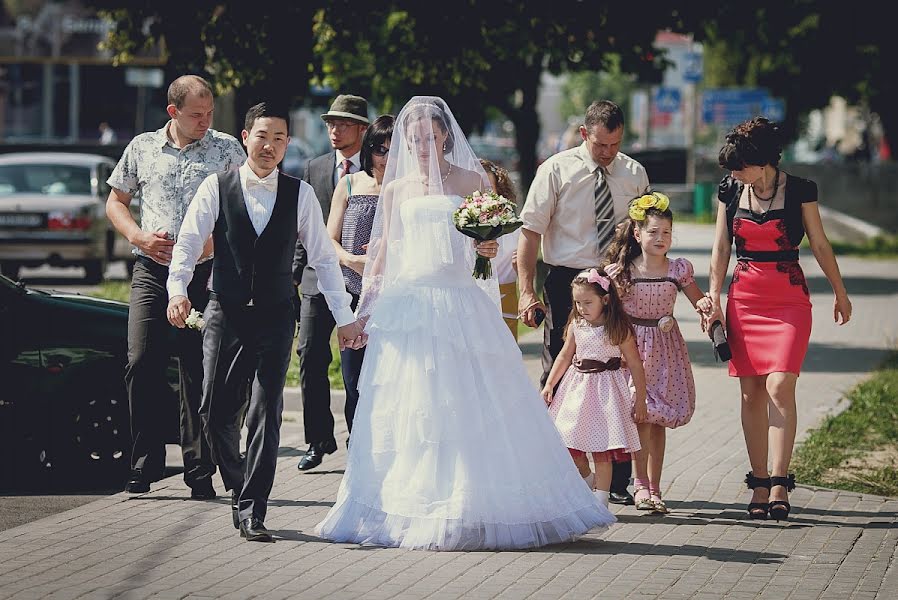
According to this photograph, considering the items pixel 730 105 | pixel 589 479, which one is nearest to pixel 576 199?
pixel 589 479

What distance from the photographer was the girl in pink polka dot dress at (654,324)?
8242 mm

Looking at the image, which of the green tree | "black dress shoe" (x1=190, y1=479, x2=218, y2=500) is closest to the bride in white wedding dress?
"black dress shoe" (x1=190, y1=479, x2=218, y2=500)

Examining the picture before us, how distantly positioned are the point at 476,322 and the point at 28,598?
7.79 feet

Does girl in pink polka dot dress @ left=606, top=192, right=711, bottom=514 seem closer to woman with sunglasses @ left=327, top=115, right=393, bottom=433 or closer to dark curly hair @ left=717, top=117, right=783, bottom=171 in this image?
dark curly hair @ left=717, top=117, right=783, bottom=171

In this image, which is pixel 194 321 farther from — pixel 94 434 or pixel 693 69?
pixel 693 69

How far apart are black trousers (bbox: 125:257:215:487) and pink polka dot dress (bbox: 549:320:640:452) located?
1832mm

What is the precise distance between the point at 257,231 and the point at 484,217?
102 cm

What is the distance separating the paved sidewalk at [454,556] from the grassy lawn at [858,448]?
1.22ft

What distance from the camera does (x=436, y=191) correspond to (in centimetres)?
785

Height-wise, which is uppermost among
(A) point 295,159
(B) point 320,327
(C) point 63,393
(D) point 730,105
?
(D) point 730,105

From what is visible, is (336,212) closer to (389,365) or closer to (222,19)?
(389,365)

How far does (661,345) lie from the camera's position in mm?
8305

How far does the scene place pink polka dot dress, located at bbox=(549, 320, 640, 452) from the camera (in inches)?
316

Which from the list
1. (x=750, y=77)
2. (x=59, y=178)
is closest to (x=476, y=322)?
(x=59, y=178)
